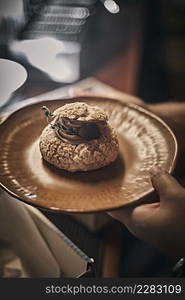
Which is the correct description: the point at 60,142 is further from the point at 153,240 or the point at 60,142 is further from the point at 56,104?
the point at 153,240

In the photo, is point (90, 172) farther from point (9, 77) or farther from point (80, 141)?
point (9, 77)

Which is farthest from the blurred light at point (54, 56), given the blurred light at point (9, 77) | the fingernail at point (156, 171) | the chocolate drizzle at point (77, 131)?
the fingernail at point (156, 171)

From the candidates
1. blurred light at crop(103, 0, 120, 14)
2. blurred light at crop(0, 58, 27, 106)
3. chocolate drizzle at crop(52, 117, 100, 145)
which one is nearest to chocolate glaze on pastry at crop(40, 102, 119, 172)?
chocolate drizzle at crop(52, 117, 100, 145)

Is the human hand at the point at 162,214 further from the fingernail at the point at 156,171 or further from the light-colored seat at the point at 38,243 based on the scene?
the light-colored seat at the point at 38,243

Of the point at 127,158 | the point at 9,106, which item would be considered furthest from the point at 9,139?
the point at 127,158

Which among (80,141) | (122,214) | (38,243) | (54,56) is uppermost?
(54,56)

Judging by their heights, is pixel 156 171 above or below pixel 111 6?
below

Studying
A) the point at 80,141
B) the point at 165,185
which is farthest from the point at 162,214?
the point at 80,141
